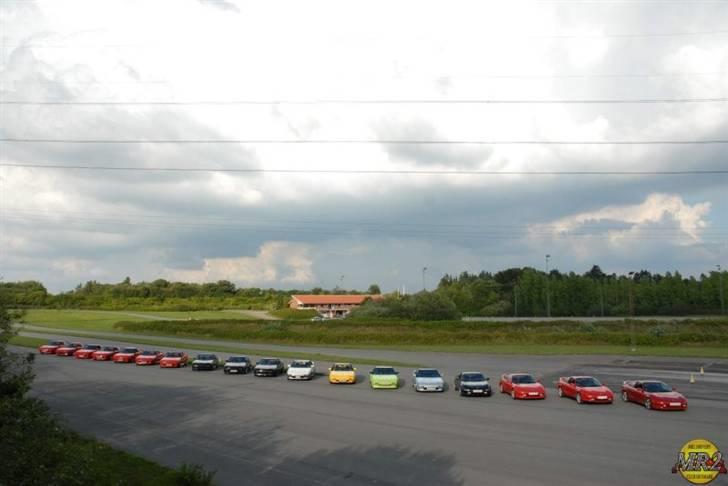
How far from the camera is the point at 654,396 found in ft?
84.8

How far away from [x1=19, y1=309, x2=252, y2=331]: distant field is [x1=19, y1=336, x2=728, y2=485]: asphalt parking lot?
76.3m

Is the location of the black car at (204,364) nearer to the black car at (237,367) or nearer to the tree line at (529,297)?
the black car at (237,367)

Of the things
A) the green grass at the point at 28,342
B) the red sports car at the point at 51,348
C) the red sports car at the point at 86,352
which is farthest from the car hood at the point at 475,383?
the green grass at the point at 28,342

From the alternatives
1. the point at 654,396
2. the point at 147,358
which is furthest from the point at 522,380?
the point at 147,358

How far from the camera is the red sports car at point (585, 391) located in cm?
2727

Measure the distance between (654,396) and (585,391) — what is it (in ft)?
9.78

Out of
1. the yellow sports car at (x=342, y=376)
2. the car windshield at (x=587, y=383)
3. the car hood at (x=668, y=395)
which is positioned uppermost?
the car windshield at (x=587, y=383)

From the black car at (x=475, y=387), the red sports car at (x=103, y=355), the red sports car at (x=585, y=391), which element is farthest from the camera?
the red sports car at (x=103, y=355)

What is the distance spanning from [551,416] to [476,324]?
197 ft

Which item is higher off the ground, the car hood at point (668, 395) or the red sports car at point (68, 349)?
the car hood at point (668, 395)

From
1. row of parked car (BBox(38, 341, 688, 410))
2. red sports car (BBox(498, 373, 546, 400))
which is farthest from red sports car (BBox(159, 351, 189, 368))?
red sports car (BBox(498, 373, 546, 400))

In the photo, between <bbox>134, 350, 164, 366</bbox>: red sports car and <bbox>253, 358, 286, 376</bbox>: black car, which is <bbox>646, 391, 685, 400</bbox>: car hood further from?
<bbox>134, 350, 164, 366</bbox>: red sports car

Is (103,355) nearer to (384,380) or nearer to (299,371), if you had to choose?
(299,371)

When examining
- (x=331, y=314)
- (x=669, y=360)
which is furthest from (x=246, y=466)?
(x=331, y=314)
